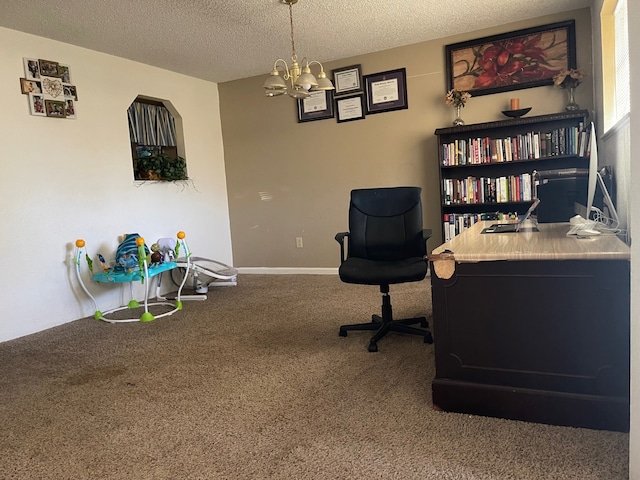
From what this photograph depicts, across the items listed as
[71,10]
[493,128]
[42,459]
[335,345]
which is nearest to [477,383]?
[335,345]

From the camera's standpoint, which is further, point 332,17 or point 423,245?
point 332,17

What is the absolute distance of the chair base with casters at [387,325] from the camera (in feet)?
8.83

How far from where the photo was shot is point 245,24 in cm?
368

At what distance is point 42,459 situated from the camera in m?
1.72

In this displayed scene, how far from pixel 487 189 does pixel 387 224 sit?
162cm

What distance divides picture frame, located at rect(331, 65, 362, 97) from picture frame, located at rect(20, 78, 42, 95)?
8.94ft

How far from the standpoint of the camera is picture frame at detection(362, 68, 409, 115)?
4602 millimetres

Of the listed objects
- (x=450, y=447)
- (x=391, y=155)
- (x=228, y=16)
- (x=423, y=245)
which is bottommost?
(x=450, y=447)

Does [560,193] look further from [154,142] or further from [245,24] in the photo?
[154,142]

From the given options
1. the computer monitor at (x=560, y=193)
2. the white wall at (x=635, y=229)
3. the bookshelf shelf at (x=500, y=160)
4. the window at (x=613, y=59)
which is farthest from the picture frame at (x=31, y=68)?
the window at (x=613, y=59)

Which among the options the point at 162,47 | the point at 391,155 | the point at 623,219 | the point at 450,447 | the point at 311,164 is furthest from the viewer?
the point at 311,164

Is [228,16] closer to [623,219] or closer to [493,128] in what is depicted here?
[493,128]

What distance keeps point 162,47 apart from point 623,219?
382 cm

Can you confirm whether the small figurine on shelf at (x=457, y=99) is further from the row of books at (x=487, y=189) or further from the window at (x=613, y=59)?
the window at (x=613, y=59)
